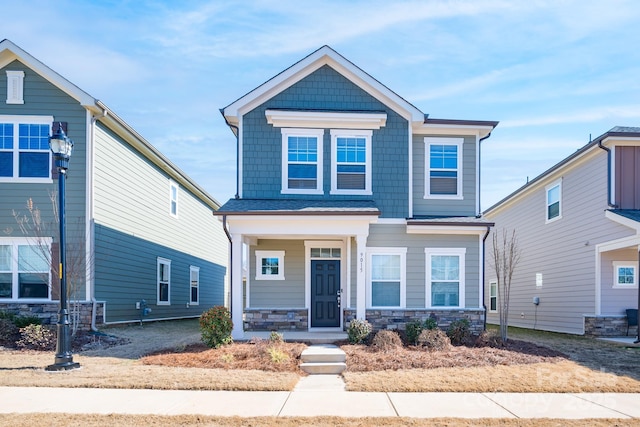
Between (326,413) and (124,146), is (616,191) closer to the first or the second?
(326,413)

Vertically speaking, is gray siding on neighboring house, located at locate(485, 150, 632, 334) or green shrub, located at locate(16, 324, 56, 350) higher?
gray siding on neighboring house, located at locate(485, 150, 632, 334)

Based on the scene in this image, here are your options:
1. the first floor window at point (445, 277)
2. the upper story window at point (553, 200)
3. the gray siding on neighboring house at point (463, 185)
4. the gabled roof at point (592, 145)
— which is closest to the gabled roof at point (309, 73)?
the gray siding on neighboring house at point (463, 185)

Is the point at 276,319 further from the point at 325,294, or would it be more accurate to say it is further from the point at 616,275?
the point at 616,275

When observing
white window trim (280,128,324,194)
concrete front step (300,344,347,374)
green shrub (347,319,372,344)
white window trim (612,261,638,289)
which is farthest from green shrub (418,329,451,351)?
white window trim (612,261,638,289)

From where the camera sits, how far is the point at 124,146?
16.5 metres

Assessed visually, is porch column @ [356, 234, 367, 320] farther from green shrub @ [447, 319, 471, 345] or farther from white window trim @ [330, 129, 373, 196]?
green shrub @ [447, 319, 471, 345]

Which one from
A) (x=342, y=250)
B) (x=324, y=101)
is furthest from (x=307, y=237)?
(x=324, y=101)

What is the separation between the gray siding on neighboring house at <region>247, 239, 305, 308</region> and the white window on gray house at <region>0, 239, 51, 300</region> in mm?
5422

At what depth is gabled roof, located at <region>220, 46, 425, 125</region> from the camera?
14.1m

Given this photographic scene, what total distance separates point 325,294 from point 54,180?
7.94 m

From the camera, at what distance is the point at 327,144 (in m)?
14.3

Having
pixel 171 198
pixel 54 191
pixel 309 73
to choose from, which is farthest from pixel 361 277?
pixel 171 198

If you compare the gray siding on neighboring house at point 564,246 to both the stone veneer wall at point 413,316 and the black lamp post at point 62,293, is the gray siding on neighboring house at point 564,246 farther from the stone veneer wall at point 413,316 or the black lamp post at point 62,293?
the black lamp post at point 62,293

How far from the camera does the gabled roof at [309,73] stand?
14.1 meters
